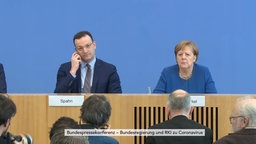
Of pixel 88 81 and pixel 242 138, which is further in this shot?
pixel 88 81

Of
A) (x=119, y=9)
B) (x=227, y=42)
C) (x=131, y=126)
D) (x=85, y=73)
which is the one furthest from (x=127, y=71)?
(x=131, y=126)

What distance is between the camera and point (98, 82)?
5238 mm

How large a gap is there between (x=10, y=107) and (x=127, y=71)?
3544 mm

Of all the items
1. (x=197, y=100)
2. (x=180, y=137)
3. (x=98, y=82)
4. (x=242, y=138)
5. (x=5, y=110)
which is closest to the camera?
(x=242, y=138)

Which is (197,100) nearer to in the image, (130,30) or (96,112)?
(96,112)

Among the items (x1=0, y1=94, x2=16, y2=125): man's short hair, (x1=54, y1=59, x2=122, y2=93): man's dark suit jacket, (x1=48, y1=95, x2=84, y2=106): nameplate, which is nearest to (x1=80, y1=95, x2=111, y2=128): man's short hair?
(x1=0, y1=94, x2=16, y2=125): man's short hair

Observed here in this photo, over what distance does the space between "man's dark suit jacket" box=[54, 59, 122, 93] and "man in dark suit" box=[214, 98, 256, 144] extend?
1864mm

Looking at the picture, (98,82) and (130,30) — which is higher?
(130,30)

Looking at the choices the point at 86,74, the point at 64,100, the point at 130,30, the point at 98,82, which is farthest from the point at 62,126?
the point at 130,30

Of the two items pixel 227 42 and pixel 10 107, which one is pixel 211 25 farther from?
pixel 10 107

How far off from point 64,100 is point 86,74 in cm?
71

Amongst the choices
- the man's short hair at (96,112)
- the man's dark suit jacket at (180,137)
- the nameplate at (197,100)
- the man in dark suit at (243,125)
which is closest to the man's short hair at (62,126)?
the man's short hair at (96,112)

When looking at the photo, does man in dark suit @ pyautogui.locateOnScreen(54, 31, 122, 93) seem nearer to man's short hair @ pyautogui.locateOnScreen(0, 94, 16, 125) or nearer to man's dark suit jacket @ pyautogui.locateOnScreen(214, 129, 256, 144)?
man's short hair @ pyautogui.locateOnScreen(0, 94, 16, 125)

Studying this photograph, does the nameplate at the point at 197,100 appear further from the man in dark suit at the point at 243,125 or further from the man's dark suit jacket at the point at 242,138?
the man's dark suit jacket at the point at 242,138
